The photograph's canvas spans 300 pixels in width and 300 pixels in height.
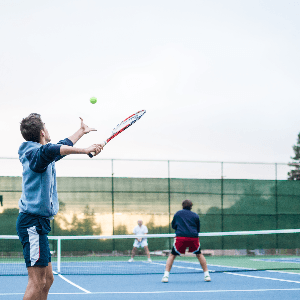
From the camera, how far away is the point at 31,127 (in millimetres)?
3654

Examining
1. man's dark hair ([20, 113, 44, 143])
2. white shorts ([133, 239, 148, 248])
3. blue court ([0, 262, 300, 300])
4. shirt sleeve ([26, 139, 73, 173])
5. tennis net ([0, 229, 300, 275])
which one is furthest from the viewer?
tennis net ([0, 229, 300, 275])

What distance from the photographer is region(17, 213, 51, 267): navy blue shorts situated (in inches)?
139

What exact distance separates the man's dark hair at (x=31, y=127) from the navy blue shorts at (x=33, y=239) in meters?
0.54

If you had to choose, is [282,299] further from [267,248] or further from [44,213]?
[267,248]

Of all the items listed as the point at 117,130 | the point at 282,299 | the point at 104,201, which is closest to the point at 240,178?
the point at 104,201

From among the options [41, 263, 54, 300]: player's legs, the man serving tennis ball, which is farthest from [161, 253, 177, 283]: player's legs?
the man serving tennis ball

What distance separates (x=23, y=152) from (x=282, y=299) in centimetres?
380

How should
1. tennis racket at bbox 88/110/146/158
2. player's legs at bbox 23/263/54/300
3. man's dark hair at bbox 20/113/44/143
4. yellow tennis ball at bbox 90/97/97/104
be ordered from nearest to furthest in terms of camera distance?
player's legs at bbox 23/263/54/300
man's dark hair at bbox 20/113/44/143
tennis racket at bbox 88/110/146/158
yellow tennis ball at bbox 90/97/97/104

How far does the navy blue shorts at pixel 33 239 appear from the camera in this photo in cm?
354

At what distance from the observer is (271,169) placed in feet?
64.0

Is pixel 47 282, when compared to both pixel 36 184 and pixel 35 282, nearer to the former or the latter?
pixel 35 282

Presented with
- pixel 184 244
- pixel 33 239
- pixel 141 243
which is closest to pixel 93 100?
pixel 33 239

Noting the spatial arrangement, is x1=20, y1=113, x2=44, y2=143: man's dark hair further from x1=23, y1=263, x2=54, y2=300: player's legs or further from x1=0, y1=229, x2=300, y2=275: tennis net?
x1=0, y1=229, x2=300, y2=275: tennis net

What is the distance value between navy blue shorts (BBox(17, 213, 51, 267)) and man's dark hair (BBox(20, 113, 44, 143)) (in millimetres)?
538
